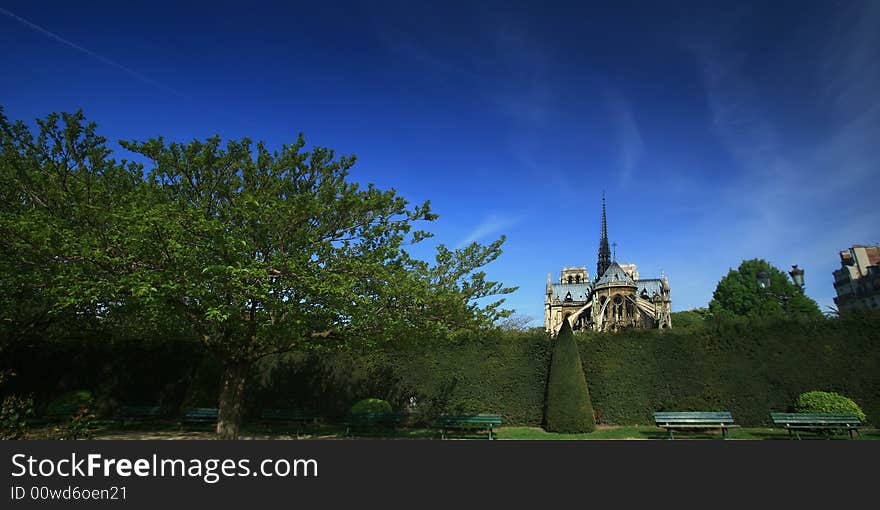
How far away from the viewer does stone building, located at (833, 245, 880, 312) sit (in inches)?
2251

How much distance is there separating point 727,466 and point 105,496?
30.3ft

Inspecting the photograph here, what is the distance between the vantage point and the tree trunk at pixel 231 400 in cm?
1379

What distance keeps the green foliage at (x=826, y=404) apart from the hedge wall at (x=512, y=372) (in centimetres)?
123

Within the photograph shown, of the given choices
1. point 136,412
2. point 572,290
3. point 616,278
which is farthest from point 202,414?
point 572,290

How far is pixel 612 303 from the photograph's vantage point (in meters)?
75.8

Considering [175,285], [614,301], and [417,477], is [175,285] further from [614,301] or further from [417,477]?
[614,301]

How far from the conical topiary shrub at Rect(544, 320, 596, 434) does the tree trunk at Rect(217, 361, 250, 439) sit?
1082 centimetres

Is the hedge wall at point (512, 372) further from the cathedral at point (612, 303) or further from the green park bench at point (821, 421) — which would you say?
the cathedral at point (612, 303)

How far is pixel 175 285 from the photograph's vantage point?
32.1ft

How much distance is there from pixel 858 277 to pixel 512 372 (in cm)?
6649

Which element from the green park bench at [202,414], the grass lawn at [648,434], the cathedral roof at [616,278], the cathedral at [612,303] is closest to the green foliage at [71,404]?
the green park bench at [202,414]

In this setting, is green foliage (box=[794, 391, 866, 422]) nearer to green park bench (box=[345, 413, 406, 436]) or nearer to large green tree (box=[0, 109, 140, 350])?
green park bench (box=[345, 413, 406, 436])

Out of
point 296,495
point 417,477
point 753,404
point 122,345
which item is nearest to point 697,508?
point 417,477

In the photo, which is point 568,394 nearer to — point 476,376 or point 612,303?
point 476,376
